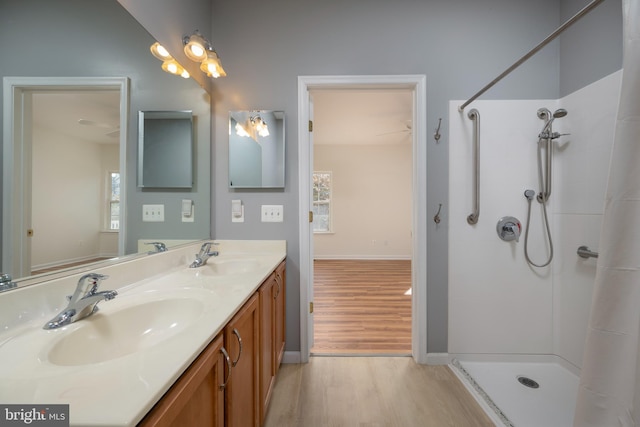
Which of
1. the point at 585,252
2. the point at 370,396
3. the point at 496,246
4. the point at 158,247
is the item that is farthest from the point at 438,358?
the point at 158,247

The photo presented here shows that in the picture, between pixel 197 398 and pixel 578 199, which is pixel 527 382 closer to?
pixel 578 199

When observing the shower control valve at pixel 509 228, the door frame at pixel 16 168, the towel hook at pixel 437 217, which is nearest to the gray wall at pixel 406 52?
the towel hook at pixel 437 217

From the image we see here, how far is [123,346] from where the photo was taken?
749mm

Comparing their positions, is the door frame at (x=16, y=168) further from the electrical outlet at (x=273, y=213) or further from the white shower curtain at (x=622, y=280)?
the white shower curtain at (x=622, y=280)

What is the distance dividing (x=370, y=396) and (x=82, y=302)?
1534 millimetres

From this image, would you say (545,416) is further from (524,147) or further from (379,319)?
(524,147)

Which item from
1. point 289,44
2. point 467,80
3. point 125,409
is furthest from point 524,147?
point 125,409

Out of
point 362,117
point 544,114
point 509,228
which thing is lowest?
point 509,228

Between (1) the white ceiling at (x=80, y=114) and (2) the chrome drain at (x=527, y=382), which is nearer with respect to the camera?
(1) the white ceiling at (x=80, y=114)

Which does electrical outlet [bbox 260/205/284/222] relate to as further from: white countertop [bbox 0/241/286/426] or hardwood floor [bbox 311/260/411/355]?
hardwood floor [bbox 311/260/411/355]

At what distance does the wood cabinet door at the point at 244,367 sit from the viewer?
788 mm

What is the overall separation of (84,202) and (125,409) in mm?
787

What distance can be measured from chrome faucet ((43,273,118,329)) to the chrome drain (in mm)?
2311

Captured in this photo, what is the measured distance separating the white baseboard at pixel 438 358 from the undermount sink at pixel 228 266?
1.44m
